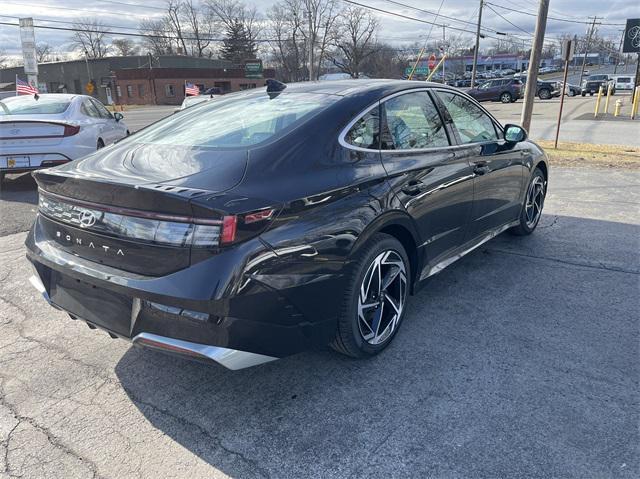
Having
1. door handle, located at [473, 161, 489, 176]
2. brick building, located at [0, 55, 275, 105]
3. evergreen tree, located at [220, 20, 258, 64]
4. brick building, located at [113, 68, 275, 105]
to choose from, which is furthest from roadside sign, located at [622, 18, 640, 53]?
evergreen tree, located at [220, 20, 258, 64]

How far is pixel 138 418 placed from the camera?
2658 millimetres

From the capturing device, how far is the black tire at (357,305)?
2.79 metres

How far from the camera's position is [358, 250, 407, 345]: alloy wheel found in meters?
2.99

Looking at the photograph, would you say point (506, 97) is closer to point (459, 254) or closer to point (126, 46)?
point (459, 254)

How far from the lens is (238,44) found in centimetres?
7850

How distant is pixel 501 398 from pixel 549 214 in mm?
4382

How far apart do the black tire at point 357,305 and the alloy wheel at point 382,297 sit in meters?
0.02

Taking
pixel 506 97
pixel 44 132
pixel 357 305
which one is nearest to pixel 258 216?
pixel 357 305

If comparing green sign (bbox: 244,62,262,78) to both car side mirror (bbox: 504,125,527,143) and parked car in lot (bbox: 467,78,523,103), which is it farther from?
car side mirror (bbox: 504,125,527,143)

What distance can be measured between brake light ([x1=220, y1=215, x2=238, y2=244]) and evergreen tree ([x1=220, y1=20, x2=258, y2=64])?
267ft

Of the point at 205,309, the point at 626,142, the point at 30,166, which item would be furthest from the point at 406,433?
the point at 626,142

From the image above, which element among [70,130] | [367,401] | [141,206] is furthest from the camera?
[70,130]

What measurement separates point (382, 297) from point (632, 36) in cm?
2567

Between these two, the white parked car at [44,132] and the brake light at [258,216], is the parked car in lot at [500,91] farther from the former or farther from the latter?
the brake light at [258,216]
